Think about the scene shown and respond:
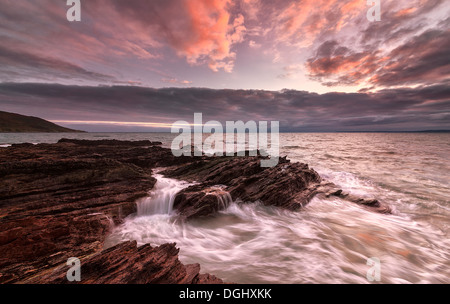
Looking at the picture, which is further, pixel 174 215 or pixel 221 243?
pixel 174 215

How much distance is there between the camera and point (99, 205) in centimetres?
843

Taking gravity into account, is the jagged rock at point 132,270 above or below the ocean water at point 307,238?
above

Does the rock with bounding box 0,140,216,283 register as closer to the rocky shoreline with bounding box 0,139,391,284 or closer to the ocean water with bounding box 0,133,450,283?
the rocky shoreline with bounding box 0,139,391,284

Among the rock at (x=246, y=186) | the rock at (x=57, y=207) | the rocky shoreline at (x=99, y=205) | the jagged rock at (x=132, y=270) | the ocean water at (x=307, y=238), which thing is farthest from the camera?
the rock at (x=246, y=186)

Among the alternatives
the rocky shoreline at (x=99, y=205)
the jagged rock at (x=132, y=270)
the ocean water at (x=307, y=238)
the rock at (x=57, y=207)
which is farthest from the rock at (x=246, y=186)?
the jagged rock at (x=132, y=270)

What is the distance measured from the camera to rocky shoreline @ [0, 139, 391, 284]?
163 inches

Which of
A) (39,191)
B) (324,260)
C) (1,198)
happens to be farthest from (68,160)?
(324,260)

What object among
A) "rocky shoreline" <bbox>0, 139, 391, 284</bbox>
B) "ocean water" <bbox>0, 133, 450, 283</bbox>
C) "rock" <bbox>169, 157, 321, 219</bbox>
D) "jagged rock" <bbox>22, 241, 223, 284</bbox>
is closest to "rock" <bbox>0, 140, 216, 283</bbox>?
"rocky shoreline" <bbox>0, 139, 391, 284</bbox>

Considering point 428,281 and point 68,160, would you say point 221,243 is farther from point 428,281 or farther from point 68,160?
point 68,160

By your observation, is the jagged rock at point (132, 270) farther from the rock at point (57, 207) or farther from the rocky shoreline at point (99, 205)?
the rock at point (57, 207)

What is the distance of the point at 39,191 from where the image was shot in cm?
852

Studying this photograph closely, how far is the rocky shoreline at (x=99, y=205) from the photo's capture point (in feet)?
13.6
